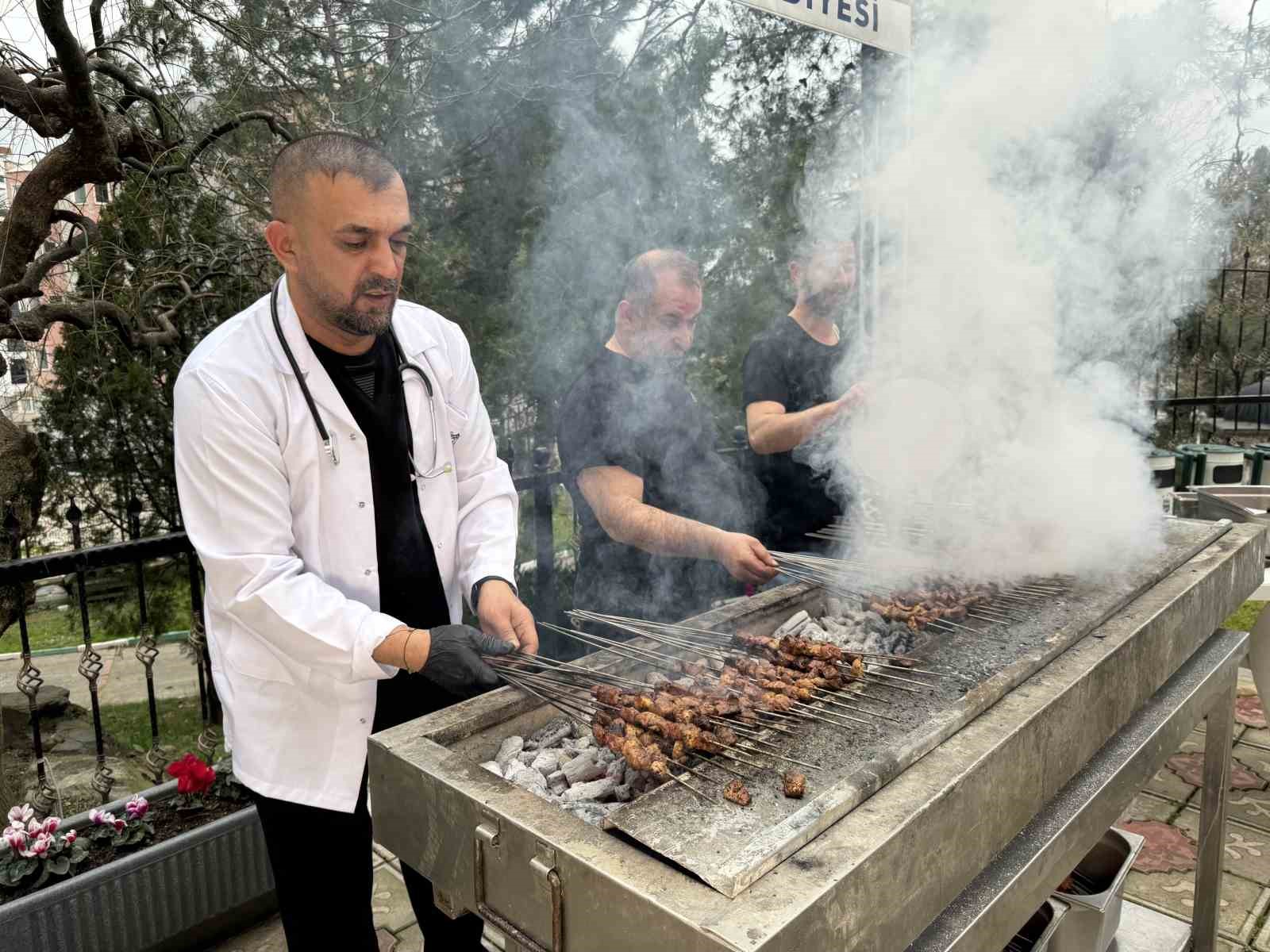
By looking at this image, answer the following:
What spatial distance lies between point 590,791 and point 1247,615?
11.2 ft

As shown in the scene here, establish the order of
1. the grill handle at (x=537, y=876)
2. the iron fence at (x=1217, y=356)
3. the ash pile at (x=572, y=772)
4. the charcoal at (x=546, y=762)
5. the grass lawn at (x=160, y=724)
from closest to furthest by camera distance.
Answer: the grill handle at (x=537, y=876)
the ash pile at (x=572, y=772)
the charcoal at (x=546, y=762)
the grass lawn at (x=160, y=724)
the iron fence at (x=1217, y=356)

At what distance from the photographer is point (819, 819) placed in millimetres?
1430

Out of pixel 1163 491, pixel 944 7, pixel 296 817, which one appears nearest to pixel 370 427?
pixel 296 817

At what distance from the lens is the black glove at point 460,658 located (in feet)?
6.25

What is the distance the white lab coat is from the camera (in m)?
2.01

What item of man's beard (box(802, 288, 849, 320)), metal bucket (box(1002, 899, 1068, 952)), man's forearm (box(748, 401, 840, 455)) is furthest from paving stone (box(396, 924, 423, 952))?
man's beard (box(802, 288, 849, 320))

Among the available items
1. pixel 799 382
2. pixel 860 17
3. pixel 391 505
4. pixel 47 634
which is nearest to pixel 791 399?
pixel 799 382

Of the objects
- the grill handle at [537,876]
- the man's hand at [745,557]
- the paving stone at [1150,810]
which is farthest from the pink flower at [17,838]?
the paving stone at [1150,810]

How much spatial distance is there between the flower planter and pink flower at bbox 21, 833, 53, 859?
0.12 meters

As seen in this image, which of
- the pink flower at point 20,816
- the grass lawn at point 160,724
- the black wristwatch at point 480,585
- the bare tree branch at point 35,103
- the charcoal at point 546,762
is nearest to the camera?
the charcoal at point 546,762

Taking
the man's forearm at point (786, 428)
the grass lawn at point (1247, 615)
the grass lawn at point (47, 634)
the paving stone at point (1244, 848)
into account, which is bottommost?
the grass lawn at point (47, 634)

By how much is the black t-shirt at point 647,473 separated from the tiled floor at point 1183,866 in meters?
1.50

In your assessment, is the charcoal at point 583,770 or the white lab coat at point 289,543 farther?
the white lab coat at point 289,543

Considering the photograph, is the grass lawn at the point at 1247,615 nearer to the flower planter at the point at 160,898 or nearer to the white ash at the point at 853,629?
the white ash at the point at 853,629
